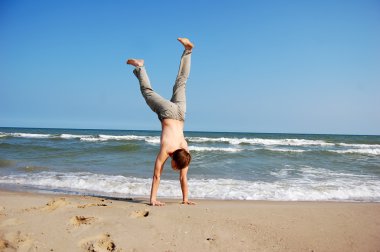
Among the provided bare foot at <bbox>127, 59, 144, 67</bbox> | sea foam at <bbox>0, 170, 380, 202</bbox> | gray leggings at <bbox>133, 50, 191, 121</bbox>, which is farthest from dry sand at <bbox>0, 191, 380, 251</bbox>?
sea foam at <bbox>0, 170, 380, 202</bbox>

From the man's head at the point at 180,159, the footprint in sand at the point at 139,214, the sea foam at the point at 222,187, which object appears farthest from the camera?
the sea foam at the point at 222,187

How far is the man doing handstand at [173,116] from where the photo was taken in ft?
16.4

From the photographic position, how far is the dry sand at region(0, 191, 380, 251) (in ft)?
10.4

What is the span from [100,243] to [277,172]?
26.7 feet

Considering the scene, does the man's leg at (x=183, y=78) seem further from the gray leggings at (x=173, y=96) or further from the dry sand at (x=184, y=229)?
the dry sand at (x=184, y=229)

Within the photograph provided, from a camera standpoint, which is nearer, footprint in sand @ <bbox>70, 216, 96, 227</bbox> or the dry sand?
the dry sand

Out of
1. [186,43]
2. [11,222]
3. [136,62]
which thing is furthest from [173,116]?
[11,222]

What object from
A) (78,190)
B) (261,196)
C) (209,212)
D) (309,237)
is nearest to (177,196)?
(261,196)

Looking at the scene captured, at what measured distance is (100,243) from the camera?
3.22 meters

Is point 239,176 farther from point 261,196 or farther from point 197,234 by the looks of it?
point 197,234

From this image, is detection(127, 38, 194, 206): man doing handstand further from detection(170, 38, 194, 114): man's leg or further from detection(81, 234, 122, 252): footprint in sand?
detection(81, 234, 122, 252): footprint in sand

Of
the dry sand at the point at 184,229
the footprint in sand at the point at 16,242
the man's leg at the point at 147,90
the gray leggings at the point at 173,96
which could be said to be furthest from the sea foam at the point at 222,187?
the footprint in sand at the point at 16,242

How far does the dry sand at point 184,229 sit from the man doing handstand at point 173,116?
2.68 ft

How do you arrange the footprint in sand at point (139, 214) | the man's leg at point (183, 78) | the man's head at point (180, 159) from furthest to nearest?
the man's leg at point (183, 78) → the man's head at point (180, 159) → the footprint in sand at point (139, 214)
